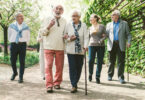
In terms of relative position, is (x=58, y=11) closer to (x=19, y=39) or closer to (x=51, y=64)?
(x=51, y=64)

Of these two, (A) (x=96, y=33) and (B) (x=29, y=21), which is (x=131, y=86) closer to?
(A) (x=96, y=33)

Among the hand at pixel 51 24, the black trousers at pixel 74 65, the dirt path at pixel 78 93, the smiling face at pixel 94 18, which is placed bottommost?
the dirt path at pixel 78 93

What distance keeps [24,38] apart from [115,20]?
2.65 m

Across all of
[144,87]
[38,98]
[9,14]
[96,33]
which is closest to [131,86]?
[144,87]

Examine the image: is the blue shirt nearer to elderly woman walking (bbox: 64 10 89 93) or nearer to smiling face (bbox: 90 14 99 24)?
smiling face (bbox: 90 14 99 24)

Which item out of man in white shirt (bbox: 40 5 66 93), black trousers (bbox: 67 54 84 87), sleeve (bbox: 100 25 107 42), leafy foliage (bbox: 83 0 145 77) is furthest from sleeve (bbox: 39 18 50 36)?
leafy foliage (bbox: 83 0 145 77)

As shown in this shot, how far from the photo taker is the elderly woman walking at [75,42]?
5.43 metres

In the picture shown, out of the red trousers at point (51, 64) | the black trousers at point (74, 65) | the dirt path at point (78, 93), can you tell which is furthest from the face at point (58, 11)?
the dirt path at point (78, 93)

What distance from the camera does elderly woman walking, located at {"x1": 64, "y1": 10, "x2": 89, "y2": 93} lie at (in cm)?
543

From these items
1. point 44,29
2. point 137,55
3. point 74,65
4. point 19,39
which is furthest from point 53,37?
point 137,55

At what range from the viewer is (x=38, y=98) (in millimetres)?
4844

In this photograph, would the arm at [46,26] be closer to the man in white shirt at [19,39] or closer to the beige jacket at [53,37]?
the beige jacket at [53,37]

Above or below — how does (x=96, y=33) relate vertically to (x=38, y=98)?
above

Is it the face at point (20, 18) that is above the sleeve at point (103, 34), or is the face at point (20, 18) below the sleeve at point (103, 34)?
above
